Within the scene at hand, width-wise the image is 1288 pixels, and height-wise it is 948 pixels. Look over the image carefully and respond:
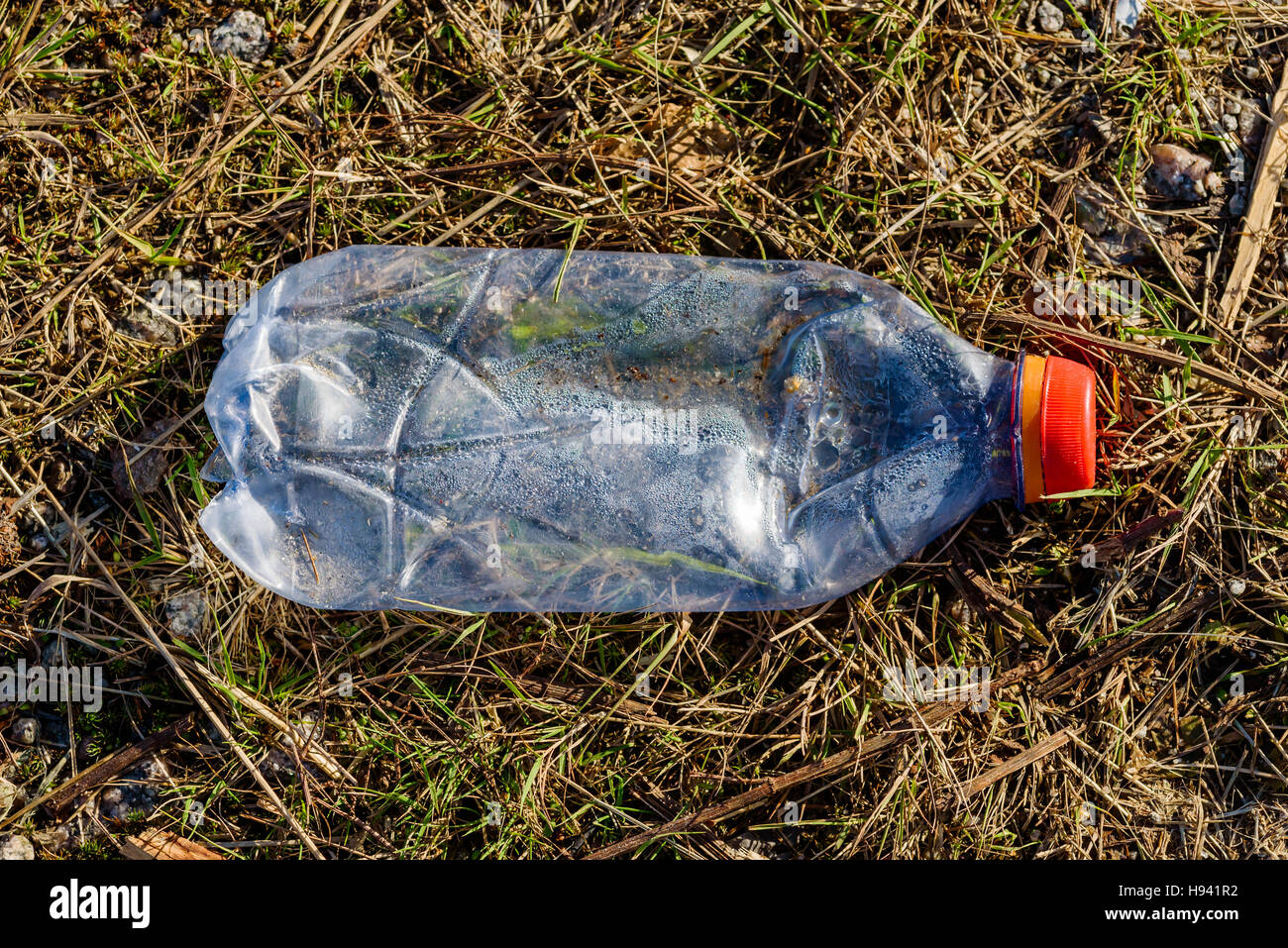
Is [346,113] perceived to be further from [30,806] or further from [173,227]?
[30,806]

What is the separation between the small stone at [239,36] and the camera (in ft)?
7.93

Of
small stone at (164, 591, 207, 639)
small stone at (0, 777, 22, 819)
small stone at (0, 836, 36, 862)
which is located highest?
small stone at (164, 591, 207, 639)

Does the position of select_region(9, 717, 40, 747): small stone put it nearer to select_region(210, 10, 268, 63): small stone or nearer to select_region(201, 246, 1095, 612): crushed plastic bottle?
select_region(201, 246, 1095, 612): crushed plastic bottle

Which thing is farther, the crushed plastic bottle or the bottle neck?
the crushed plastic bottle

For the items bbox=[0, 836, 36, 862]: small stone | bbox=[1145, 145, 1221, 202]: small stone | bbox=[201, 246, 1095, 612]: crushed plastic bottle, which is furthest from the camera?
bbox=[1145, 145, 1221, 202]: small stone

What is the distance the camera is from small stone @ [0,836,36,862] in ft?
7.75

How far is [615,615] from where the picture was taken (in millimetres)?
2395

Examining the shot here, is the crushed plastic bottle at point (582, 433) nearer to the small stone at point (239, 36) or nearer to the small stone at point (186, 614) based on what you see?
the small stone at point (186, 614)

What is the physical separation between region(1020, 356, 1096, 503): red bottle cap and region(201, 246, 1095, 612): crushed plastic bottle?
0.12 meters

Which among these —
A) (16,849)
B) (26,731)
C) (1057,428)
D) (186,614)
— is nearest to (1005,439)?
(1057,428)

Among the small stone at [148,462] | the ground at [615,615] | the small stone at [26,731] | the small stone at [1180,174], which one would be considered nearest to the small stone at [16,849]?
the ground at [615,615]

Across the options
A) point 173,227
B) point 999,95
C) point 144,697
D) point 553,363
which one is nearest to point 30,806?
point 144,697

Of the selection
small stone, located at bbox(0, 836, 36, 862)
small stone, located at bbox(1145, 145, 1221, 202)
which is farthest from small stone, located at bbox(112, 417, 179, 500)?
small stone, located at bbox(1145, 145, 1221, 202)

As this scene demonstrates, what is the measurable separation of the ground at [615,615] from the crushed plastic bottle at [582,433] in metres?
0.15
